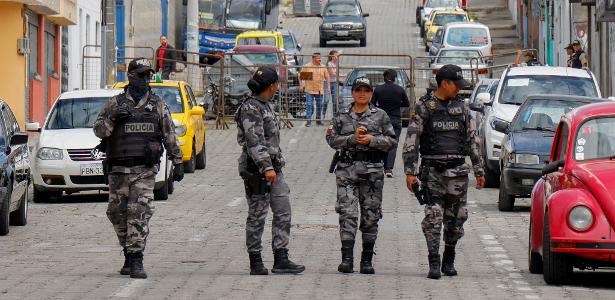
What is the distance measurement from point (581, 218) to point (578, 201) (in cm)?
13

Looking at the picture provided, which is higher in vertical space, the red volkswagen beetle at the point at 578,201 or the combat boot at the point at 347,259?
the red volkswagen beetle at the point at 578,201

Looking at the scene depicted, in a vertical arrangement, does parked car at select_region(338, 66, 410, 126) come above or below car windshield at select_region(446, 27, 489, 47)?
below

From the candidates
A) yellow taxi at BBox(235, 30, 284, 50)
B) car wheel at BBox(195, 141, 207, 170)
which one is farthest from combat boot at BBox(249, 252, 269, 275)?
yellow taxi at BBox(235, 30, 284, 50)

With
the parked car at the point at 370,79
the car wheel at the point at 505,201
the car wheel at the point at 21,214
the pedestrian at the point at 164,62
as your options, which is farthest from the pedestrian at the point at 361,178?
the pedestrian at the point at 164,62

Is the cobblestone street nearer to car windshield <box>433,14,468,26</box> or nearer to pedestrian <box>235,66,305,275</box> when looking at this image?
pedestrian <box>235,66,305,275</box>

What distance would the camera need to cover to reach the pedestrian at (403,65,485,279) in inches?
560

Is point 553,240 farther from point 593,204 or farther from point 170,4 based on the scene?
point 170,4

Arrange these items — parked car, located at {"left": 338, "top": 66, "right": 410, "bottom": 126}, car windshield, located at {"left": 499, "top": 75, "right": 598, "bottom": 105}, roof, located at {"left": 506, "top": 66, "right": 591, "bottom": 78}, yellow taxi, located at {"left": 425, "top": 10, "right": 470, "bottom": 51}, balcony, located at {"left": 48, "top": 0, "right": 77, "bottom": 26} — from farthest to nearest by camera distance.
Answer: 1. yellow taxi, located at {"left": 425, "top": 10, "right": 470, "bottom": 51}
2. balcony, located at {"left": 48, "top": 0, "right": 77, "bottom": 26}
3. parked car, located at {"left": 338, "top": 66, "right": 410, "bottom": 126}
4. roof, located at {"left": 506, "top": 66, "right": 591, "bottom": 78}
5. car windshield, located at {"left": 499, "top": 75, "right": 598, "bottom": 105}

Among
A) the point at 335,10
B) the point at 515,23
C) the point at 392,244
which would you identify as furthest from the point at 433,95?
the point at 515,23

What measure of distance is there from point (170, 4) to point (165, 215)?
1648 inches

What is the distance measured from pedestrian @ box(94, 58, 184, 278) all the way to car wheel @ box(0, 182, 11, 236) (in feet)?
14.1

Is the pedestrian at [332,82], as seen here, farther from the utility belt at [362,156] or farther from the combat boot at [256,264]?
the combat boot at [256,264]

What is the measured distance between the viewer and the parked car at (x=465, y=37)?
52.4 meters

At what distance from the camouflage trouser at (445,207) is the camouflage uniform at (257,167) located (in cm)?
119
